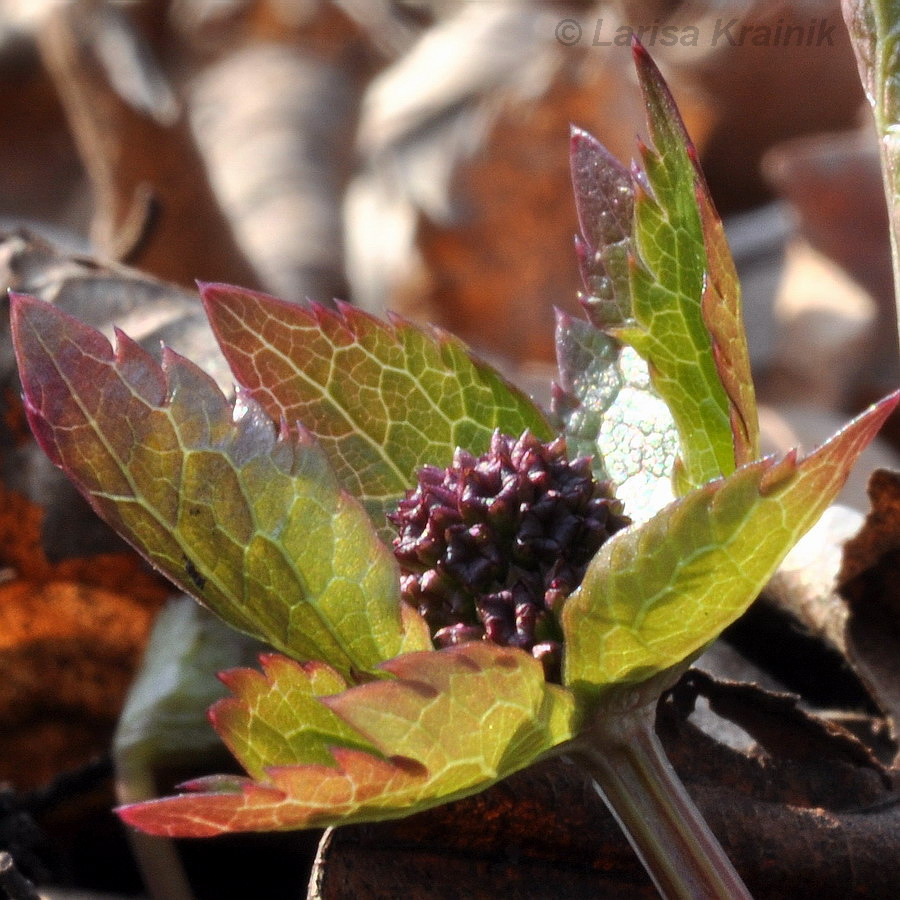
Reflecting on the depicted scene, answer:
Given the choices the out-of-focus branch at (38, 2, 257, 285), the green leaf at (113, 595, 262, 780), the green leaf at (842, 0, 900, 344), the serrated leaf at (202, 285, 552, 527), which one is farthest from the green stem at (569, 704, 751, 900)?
the out-of-focus branch at (38, 2, 257, 285)

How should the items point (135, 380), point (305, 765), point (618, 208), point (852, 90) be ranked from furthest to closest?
point (852, 90) < point (618, 208) < point (135, 380) < point (305, 765)

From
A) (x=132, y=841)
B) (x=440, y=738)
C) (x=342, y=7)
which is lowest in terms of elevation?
(x=132, y=841)

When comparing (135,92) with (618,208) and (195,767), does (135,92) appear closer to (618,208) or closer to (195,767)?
(195,767)

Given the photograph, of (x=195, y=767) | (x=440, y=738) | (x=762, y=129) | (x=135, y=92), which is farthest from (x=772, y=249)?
(x=440, y=738)

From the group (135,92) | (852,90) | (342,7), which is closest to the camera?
(135,92)

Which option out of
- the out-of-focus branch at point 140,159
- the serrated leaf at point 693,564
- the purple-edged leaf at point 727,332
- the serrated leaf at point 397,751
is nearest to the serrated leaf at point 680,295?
the purple-edged leaf at point 727,332

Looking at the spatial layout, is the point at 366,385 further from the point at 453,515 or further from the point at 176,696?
the point at 176,696

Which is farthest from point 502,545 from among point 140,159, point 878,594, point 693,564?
point 140,159

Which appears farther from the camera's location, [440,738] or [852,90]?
[852,90]

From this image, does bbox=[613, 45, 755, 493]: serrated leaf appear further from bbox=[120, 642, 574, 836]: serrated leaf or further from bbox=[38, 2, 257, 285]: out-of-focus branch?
bbox=[38, 2, 257, 285]: out-of-focus branch
